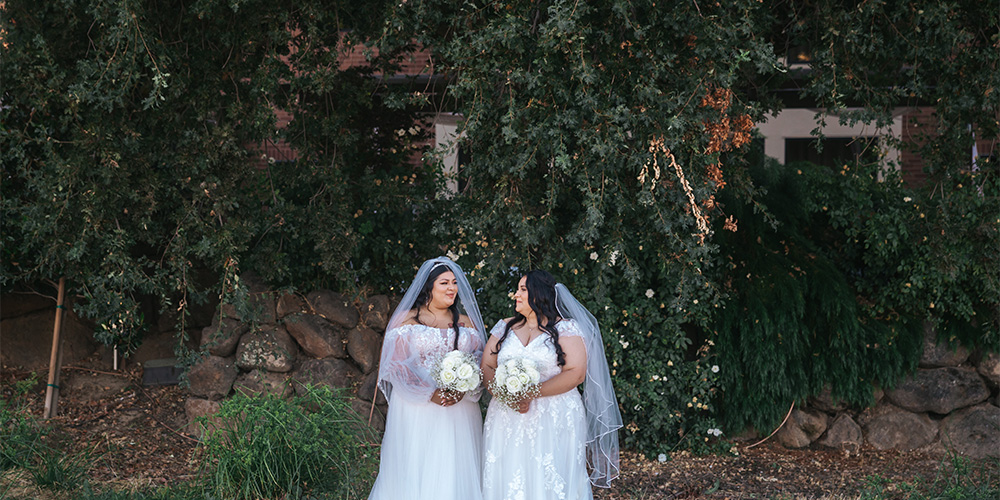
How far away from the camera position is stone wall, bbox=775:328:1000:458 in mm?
6727

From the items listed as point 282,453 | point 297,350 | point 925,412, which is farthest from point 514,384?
point 925,412

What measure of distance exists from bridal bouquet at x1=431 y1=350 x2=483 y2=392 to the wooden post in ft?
14.0

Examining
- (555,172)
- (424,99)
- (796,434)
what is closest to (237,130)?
(424,99)

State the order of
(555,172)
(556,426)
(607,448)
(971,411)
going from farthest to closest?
(971,411)
(555,172)
(607,448)
(556,426)

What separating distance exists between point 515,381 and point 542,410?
0.45 m

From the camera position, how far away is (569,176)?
5730mm

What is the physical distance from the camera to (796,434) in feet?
22.1

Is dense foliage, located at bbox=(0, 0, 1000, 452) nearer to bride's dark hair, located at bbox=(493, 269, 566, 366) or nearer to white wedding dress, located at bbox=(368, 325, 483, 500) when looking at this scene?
bride's dark hair, located at bbox=(493, 269, 566, 366)

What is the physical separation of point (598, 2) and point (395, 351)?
2.72 m

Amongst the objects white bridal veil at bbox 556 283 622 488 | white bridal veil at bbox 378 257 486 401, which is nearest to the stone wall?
white bridal veil at bbox 556 283 622 488

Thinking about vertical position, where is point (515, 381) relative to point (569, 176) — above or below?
below

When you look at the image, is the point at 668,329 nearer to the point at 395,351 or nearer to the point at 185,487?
the point at 395,351

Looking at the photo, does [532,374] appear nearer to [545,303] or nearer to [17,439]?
[545,303]

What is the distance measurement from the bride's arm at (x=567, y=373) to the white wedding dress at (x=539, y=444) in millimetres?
40
